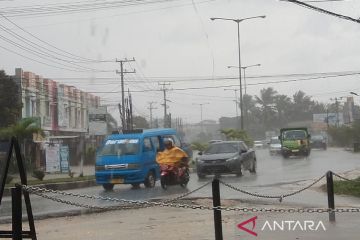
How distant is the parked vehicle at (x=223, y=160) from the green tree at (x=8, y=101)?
56.1 ft

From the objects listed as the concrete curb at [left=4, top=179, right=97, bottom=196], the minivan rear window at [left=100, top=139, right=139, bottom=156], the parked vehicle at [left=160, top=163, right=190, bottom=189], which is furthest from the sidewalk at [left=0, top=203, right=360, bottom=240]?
the concrete curb at [left=4, top=179, right=97, bottom=196]

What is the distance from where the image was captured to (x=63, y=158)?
3066 cm

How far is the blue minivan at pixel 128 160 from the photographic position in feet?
58.4

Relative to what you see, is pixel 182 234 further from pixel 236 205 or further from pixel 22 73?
pixel 22 73

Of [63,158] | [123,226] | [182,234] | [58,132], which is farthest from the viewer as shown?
[58,132]

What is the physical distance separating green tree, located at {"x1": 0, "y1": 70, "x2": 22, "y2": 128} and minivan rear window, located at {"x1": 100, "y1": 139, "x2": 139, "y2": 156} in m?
18.0

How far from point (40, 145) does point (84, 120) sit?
91.4ft

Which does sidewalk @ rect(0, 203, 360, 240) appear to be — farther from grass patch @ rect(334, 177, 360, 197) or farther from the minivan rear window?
the minivan rear window

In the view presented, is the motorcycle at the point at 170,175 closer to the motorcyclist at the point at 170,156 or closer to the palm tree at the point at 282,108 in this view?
the motorcyclist at the point at 170,156

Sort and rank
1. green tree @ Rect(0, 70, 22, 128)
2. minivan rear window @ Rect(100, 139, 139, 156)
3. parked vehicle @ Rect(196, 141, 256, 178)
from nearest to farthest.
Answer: minivan rear window @ Rect(100, 139, 139, 156)
parked vehicle @ Rect(196, 141, 256, 178)
green tree @ Rect(0, 70, 22, 128)

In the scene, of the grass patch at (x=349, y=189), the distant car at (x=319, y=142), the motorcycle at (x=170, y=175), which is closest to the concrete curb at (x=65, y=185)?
the motorcycle at (x=170, y=175)

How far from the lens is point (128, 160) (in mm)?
17938

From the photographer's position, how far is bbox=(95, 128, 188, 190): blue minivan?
1780cm

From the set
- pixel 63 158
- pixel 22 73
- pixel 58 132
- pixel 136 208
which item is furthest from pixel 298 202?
pixel 58 132
